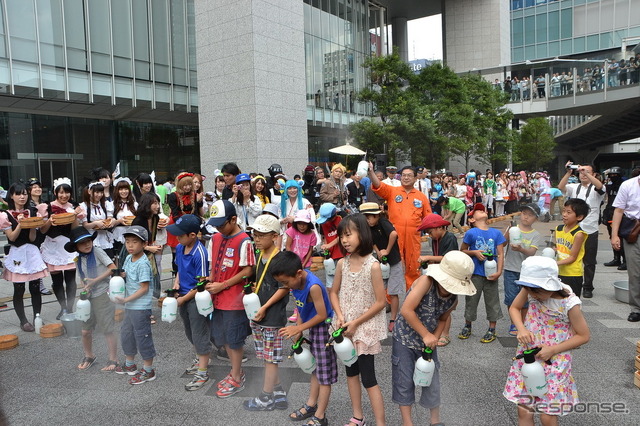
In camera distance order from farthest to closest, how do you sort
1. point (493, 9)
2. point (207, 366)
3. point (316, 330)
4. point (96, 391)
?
point (493, 9)
point (207, 366)
point (96, 391)
point (316, 330)

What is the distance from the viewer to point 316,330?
350 cm

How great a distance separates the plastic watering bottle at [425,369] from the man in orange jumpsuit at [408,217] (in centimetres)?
290

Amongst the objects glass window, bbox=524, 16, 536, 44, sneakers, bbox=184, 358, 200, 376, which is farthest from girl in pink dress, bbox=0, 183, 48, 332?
glass window, bbox=524, 16, 536, 44

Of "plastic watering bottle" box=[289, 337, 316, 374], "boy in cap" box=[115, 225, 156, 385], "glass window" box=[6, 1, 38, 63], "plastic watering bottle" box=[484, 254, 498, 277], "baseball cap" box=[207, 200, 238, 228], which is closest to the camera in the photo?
"plastic watering bottle" box=[289, 337, 316, 374]

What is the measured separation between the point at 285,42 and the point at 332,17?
447 inches

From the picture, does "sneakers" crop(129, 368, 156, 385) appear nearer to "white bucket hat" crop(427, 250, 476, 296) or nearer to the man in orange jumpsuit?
"white bucket hat" crop(427, 250, 476, 296)

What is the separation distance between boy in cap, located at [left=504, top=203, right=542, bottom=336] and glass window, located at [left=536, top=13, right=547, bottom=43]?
164 ft

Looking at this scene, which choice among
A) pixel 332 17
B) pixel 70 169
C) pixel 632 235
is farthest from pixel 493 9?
pixel 632 235

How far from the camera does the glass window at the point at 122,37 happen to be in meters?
19.7

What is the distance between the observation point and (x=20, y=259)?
5836 mm

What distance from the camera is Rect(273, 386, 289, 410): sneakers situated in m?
3.82

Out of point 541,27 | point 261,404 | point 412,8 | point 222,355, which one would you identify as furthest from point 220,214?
point 541,27

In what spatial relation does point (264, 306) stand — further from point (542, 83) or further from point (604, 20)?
point (604, 20)

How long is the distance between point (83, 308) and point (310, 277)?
232 centimetres
